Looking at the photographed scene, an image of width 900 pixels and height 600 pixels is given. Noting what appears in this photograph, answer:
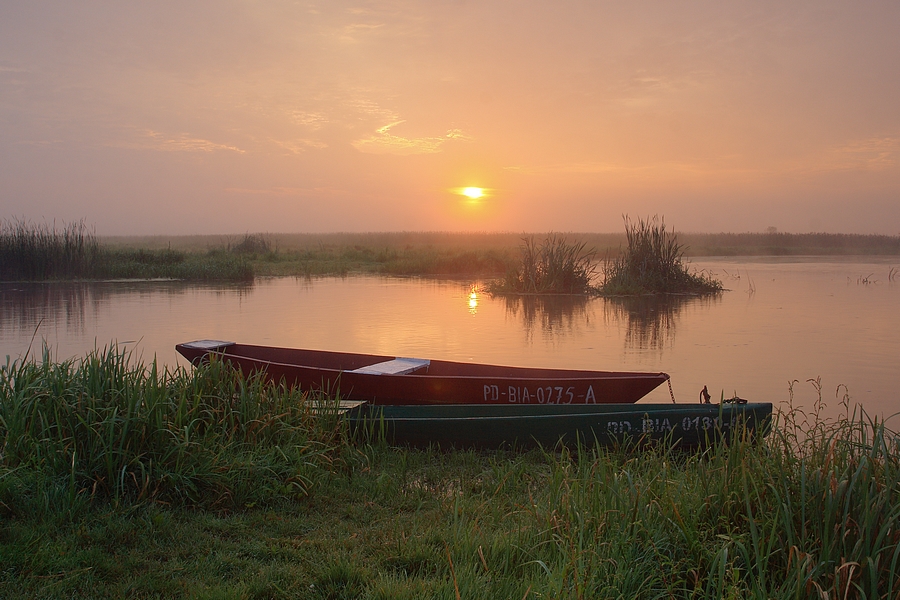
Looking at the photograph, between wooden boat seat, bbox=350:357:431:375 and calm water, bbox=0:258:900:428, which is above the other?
wooden boat seat, bbox=350:357:431:375

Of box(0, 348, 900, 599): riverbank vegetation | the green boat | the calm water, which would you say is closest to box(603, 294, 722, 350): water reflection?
the calm water

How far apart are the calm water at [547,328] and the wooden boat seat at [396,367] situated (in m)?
2.65

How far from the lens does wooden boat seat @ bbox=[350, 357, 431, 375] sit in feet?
22.9

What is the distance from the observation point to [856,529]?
9.63 feet

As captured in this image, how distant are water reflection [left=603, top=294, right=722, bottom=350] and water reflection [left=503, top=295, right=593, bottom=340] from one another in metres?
0.69

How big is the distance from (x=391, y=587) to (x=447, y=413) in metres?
3.15

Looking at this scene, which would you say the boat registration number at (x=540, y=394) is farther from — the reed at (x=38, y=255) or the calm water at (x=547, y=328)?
the reed at (x=38, y=255)

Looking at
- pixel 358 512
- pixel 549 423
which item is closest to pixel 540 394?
pixel 549 423

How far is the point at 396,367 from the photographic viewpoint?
7434 millimetres

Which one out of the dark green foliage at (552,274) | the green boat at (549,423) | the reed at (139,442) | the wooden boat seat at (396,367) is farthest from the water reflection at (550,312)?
the reed at (139,442)

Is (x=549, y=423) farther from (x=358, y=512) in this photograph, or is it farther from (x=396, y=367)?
(x=396, y=367)

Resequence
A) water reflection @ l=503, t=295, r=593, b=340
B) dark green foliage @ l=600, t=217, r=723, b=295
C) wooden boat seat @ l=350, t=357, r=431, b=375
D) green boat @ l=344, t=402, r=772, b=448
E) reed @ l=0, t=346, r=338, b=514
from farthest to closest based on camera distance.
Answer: dark green foliage @ l=600, t=217, r=723, b=295, water reflection @ l=503, t=295, r=593, b=340, wooden boat seat @ l=350, t=357, r=431, b=375, green boat @ l=344, t=402, r=772, b=448, reed @ l=0, t=346, r=338, b=514

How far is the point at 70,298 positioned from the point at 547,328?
1305 centimetres

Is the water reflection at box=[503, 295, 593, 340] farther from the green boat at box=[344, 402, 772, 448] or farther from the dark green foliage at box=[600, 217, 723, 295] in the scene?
the green boat at box=[344, 402, 772, 448]
